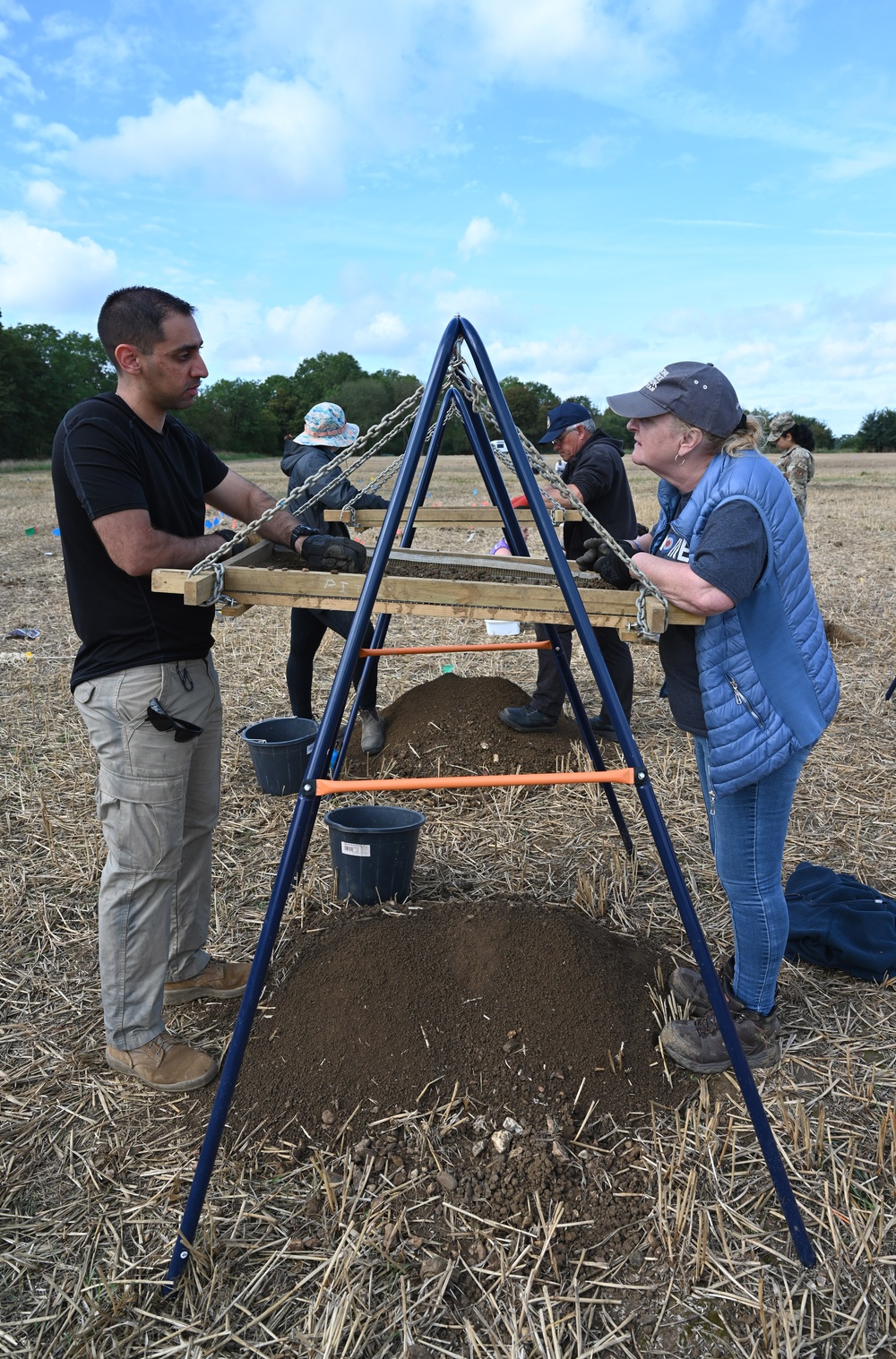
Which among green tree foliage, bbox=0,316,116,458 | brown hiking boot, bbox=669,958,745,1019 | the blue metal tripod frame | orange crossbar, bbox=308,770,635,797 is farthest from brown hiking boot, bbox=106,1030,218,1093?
green tree foliage, bbox=0,316,116,458

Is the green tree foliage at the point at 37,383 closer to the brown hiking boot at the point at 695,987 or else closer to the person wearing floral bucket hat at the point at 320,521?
the person wearing floral bucket hat at the point at 320,521

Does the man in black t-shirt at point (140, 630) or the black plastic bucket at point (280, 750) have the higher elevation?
the man in black t-shirt at point (140, 630)

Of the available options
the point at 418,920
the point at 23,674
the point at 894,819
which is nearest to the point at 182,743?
the point at 418,920

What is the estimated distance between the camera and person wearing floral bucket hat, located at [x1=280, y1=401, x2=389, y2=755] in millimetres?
5410

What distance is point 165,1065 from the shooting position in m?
2.93

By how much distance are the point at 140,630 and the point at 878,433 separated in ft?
251

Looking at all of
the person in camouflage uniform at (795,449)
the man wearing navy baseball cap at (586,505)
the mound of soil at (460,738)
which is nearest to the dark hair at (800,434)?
the person in camouflage uniform at (795,449)

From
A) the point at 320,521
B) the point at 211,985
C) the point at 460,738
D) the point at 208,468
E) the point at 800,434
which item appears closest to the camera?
the point at 208,468

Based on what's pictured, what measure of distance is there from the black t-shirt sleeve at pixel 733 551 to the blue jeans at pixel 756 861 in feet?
1.97

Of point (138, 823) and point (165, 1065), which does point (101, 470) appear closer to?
point (138, 823)

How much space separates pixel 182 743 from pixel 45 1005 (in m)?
1.39

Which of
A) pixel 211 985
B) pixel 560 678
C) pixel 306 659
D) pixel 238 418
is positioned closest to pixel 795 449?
pixel 560 678

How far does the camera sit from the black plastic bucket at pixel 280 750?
5137 millimetres

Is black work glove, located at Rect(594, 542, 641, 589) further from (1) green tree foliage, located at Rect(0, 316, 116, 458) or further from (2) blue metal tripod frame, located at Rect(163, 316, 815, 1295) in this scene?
(1) green tree foliage, located at Rect(0, 316, 116, 458)
